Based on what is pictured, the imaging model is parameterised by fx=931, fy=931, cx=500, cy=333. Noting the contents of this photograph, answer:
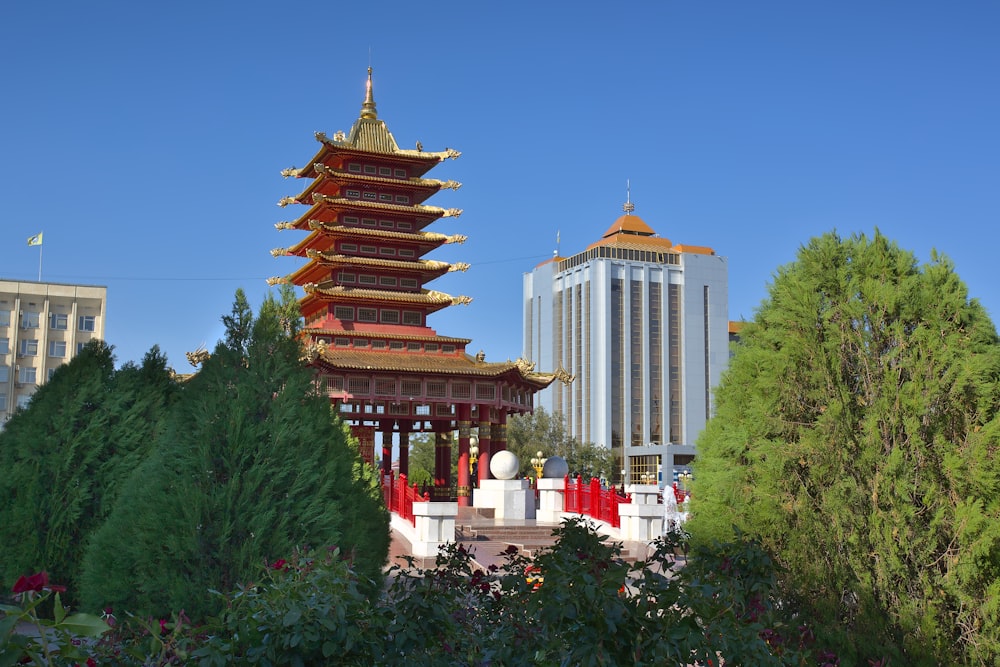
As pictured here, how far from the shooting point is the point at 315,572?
4.31 meters

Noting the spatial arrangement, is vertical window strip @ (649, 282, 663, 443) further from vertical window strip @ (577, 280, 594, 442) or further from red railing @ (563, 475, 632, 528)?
red railing @ (563, 475, 632, 528)

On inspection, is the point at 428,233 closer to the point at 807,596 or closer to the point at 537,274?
the point at 807,596

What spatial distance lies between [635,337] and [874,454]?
9249 cm

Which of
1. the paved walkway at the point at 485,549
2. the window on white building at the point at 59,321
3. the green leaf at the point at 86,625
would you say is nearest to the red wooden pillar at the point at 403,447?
the paved walkway at the point at 485,549

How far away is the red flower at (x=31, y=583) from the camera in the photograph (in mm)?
3254

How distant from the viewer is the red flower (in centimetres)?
325

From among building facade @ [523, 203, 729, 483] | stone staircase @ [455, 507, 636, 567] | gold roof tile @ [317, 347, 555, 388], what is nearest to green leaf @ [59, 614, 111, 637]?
stone staircase @ [455, 507, 636, 567]

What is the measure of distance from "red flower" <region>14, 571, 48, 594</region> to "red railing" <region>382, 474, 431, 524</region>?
53.6 ft

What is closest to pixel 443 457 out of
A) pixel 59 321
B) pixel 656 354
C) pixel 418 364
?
pixel 418 364

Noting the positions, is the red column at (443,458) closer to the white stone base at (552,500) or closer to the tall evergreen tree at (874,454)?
the white stone base at (552,500)

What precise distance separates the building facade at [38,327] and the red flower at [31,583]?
6760cm

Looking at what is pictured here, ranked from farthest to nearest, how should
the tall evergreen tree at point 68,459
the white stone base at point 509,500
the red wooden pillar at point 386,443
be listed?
the red wooden pillar at point 386,443
the white stone base at point 509,500
the tall evergreen tree at point 68,459

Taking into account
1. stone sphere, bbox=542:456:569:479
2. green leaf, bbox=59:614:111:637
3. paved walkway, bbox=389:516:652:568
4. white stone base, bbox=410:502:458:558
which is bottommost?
paved walkway, bbox=389:516:652:568

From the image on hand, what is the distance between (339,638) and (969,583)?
3.91m
